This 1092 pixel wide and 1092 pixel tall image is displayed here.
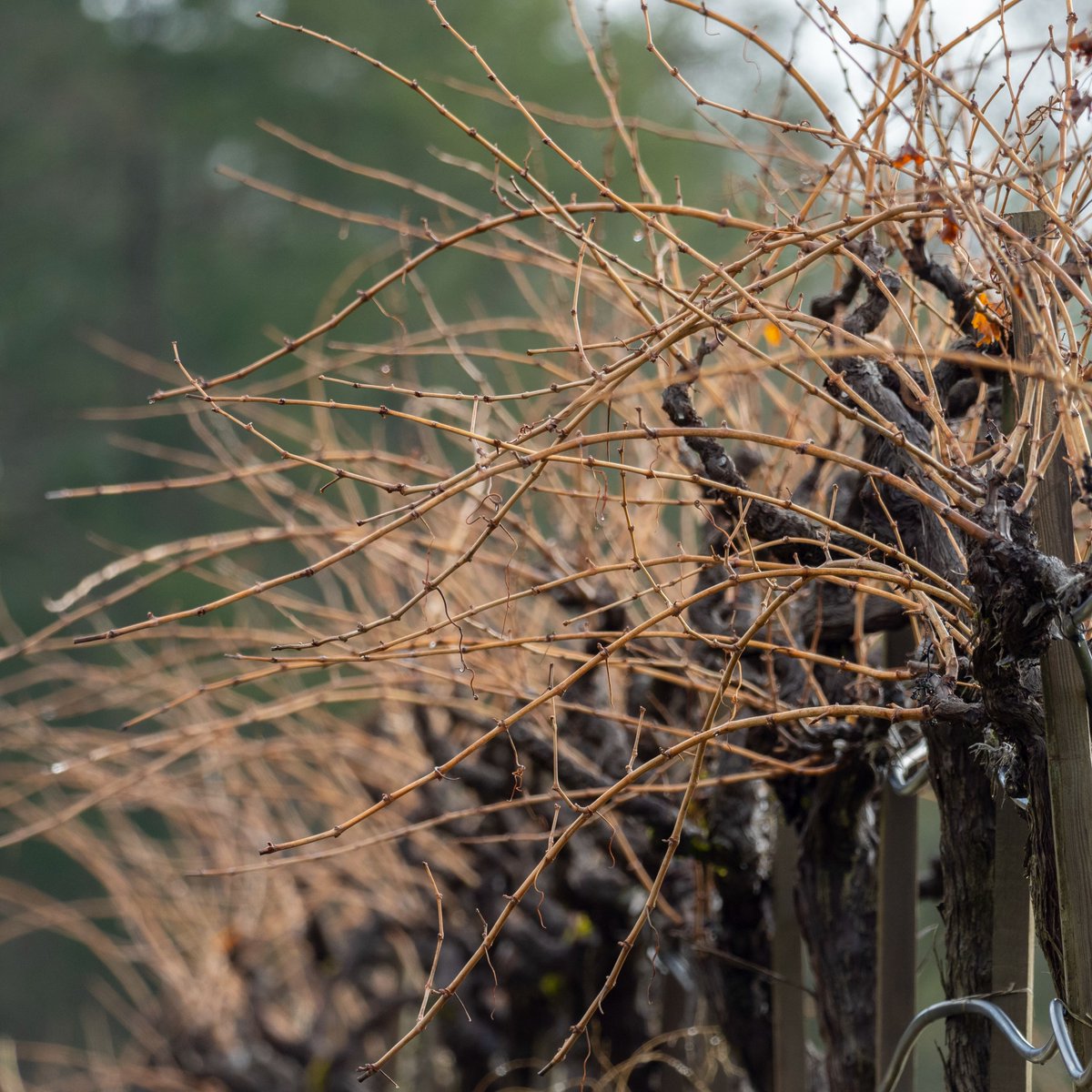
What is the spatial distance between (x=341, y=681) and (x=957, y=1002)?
41.6 inches

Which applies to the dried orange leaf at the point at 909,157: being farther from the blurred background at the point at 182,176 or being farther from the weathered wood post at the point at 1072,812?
the blurred background at the point at 182,176

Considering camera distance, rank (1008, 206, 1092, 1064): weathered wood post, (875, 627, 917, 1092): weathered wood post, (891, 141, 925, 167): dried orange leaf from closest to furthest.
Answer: (1008, 206, 1092, 1064): weathered wood post
(891, 141, 925, 167): dried orange leaf
(875, 627, 917, 1092): weathered wood post

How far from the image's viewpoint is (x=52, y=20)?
10.8m

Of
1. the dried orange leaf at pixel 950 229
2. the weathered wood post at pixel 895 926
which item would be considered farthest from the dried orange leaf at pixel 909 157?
the weathered wood post at pixel 895 926

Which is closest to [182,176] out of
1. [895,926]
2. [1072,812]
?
[895,926]

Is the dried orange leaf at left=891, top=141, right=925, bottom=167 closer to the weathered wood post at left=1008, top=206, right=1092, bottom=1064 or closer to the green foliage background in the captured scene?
the weathered wood post at left=1008, top=206, right=1092, bottom=1064

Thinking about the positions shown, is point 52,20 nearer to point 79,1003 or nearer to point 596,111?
point 596,111

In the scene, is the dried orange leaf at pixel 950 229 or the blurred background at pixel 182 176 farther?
the blurred background at pixel 182 176

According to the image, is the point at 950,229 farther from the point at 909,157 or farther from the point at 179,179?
the point at 179,179

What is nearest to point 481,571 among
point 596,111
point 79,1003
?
point 79,1003

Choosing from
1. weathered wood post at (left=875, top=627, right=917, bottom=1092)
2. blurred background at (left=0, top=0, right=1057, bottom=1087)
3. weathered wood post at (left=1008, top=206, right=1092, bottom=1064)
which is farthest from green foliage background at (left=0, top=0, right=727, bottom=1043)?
weathered wood post at (left=1008, top=206, right=1092, bottom=1064)

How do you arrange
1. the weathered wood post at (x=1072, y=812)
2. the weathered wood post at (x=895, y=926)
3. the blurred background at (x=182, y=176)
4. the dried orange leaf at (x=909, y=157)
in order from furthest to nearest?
the blurred background at (x=182, y=176) < the weathered wood post at (x=895, y=926) < the dried orange leaf at (x=909, y=157) < the weathered wood post at (x=1072, y=812)

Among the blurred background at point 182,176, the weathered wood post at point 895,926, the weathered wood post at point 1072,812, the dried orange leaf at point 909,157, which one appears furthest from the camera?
the blurred background at point 182,176

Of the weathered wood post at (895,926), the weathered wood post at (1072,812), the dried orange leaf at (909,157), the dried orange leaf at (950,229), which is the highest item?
the dried orange leaf at (909,157)
